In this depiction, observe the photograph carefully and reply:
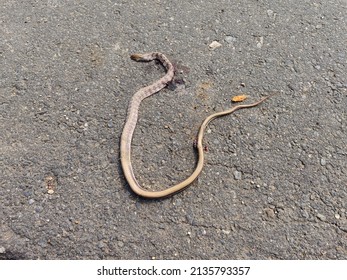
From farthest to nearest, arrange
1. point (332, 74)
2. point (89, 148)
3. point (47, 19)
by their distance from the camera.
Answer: point (47, 19) < point (332, 74) < point (89, 148)

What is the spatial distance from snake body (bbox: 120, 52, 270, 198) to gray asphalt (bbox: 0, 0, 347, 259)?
0.08 meters

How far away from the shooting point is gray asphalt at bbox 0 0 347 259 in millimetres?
3486

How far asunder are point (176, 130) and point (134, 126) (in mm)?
438

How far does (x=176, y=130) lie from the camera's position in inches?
161

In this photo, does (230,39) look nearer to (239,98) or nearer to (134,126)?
(239,98)

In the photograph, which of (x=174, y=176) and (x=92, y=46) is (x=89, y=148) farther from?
(x=92, y=46)

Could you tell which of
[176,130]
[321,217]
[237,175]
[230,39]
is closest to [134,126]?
[176,130]

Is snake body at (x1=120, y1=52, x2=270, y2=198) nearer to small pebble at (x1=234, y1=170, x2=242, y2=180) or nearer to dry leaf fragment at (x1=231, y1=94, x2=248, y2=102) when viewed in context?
dry leaf fragment at (x1=231, y1=94, x2=248, y2=102)

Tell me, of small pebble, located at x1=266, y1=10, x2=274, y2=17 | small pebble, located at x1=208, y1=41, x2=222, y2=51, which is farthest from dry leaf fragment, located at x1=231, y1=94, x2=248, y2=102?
small pebble, located at x1=266, y1=10, x2=274, y2=17

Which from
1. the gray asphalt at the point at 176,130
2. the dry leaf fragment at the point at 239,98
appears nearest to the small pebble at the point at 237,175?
the gray asphalt at the point at 176,130

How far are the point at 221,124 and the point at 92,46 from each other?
1852 mm

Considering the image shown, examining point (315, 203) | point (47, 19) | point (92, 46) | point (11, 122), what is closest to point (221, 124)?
point (315, 203)

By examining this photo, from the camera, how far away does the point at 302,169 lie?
3.84 m

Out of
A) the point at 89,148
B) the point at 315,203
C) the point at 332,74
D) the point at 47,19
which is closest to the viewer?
the point at 315,203
